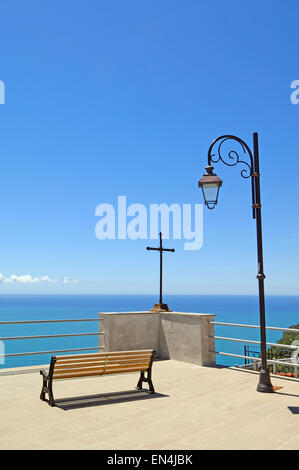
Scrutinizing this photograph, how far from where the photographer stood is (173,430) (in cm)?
496

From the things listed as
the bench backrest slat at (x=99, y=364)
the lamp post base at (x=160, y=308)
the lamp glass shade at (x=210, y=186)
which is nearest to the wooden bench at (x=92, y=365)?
the bench backrest slat at (x=99, y=364)

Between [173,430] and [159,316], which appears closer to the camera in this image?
[173,430]

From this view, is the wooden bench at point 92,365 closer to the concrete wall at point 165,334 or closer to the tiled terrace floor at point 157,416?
the tiled terrace floor at point 157,416

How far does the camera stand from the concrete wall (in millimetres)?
9656

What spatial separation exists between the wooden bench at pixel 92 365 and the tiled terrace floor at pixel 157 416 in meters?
0.41

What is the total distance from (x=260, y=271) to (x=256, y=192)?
4.67 ft

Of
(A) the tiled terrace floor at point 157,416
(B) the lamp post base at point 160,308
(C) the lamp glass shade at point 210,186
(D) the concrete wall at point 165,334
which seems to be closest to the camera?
(A) the tiled terrace floor at point 157,416

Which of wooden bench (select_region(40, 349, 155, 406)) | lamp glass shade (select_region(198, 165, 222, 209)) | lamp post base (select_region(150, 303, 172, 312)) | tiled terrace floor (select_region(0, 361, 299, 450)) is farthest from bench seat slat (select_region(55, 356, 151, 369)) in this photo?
lamp post base (select_region(150, 303, 172, 312))

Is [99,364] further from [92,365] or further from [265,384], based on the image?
[265,384]

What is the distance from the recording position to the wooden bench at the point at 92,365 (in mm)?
6102

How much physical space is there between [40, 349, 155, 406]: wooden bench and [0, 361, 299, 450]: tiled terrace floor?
1.34ft

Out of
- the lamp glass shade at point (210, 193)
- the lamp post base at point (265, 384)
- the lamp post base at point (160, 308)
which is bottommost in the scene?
Answer: the lamp post base at point (265, 384)
